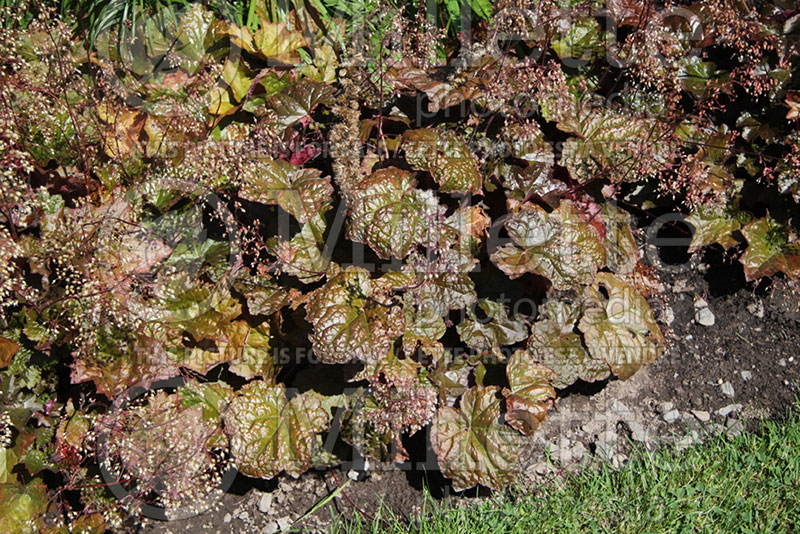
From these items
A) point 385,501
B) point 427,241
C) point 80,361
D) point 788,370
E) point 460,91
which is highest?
point 460,91

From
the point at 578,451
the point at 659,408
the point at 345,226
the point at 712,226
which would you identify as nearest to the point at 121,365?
the point at 345,226

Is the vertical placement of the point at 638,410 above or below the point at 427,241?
below

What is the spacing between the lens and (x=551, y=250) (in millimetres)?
2727

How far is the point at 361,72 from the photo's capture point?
3.00 metres

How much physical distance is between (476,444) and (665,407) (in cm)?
90

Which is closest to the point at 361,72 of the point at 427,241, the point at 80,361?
the point at 427,241

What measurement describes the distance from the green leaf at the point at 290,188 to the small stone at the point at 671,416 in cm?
164

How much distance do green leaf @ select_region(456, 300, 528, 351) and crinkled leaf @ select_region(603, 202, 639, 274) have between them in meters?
0.50

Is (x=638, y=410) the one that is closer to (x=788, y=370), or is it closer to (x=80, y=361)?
(x=788, y=370)

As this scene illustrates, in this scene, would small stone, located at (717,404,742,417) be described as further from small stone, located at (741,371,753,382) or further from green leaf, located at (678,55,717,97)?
green leaf, located at (678,55,717,97)

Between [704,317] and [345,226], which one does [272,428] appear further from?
[704,317]

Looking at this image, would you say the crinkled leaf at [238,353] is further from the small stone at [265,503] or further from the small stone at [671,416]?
the small stone at [671,416]

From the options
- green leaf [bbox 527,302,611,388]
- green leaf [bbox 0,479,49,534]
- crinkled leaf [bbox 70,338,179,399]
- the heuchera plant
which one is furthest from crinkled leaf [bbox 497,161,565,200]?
green leaf [bbox 0,479,49,534]

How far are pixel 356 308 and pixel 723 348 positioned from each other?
1.66 metres
